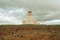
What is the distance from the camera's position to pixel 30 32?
Result: 4723 mm

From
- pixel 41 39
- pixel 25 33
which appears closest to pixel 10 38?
pixel 25 33

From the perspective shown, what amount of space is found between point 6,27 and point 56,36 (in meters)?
1.49

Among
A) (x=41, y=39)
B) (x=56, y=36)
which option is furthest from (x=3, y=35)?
(x=56, y=36)

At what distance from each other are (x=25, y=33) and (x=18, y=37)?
0.83 ft

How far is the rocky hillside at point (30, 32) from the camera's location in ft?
15.4

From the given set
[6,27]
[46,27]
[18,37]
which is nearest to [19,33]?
[18,37]

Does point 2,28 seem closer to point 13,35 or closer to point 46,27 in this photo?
point 13,35

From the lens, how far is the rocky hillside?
4699mm

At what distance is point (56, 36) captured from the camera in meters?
4.75

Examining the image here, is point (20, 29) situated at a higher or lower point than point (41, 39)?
higher

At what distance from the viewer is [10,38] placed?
186 inches

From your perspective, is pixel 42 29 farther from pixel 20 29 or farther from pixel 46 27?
pixel 20 29

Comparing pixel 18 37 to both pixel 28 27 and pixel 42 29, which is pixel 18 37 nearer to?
pixel 28 27

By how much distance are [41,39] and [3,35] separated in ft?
3.68
